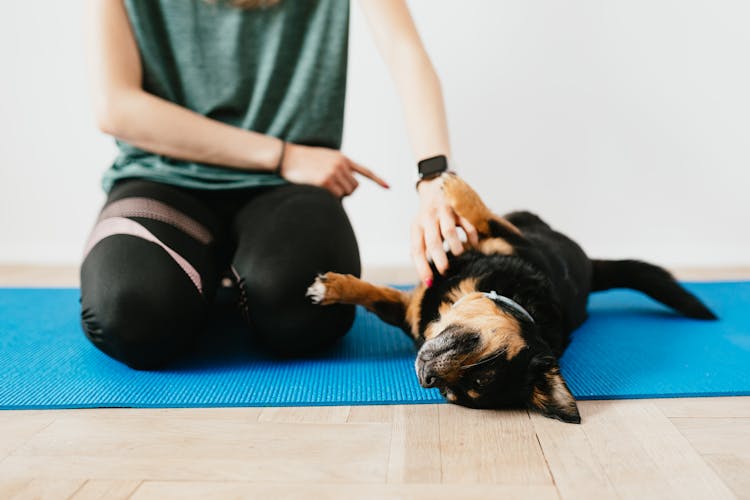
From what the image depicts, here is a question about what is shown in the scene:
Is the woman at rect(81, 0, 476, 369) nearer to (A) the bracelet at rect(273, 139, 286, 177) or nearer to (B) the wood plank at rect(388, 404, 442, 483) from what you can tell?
(A) the bracelet at rect(273, 139, 286, 177)

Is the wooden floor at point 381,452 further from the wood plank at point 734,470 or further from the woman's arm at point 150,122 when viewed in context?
the woman's arm at point 150,122

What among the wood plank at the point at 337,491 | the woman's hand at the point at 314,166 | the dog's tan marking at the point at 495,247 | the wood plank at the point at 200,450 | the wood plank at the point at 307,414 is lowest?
the wood plank at the point at 307,414

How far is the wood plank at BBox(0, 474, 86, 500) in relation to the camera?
853mm

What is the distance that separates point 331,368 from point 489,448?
46 centimetres

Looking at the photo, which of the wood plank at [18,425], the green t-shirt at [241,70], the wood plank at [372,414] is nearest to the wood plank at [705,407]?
the wood plank at [372,414]

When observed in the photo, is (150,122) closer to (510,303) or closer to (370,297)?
(370,297)

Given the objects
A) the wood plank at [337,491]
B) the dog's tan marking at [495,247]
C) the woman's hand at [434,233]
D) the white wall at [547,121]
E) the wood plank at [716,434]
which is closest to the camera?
the wood plank at [337,491]

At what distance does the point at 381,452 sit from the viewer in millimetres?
972

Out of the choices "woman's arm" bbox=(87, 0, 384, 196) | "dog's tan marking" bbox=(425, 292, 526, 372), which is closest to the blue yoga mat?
"dog's tan marking" bbox=(425, 292, 526, 372)

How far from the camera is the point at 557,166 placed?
2.59m

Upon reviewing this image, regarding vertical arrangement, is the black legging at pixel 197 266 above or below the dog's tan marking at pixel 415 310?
above

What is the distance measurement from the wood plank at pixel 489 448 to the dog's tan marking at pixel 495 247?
413 mm

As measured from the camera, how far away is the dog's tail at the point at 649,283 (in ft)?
5.71

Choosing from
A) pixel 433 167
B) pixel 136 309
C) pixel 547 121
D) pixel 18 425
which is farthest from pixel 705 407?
pixel 547 121
